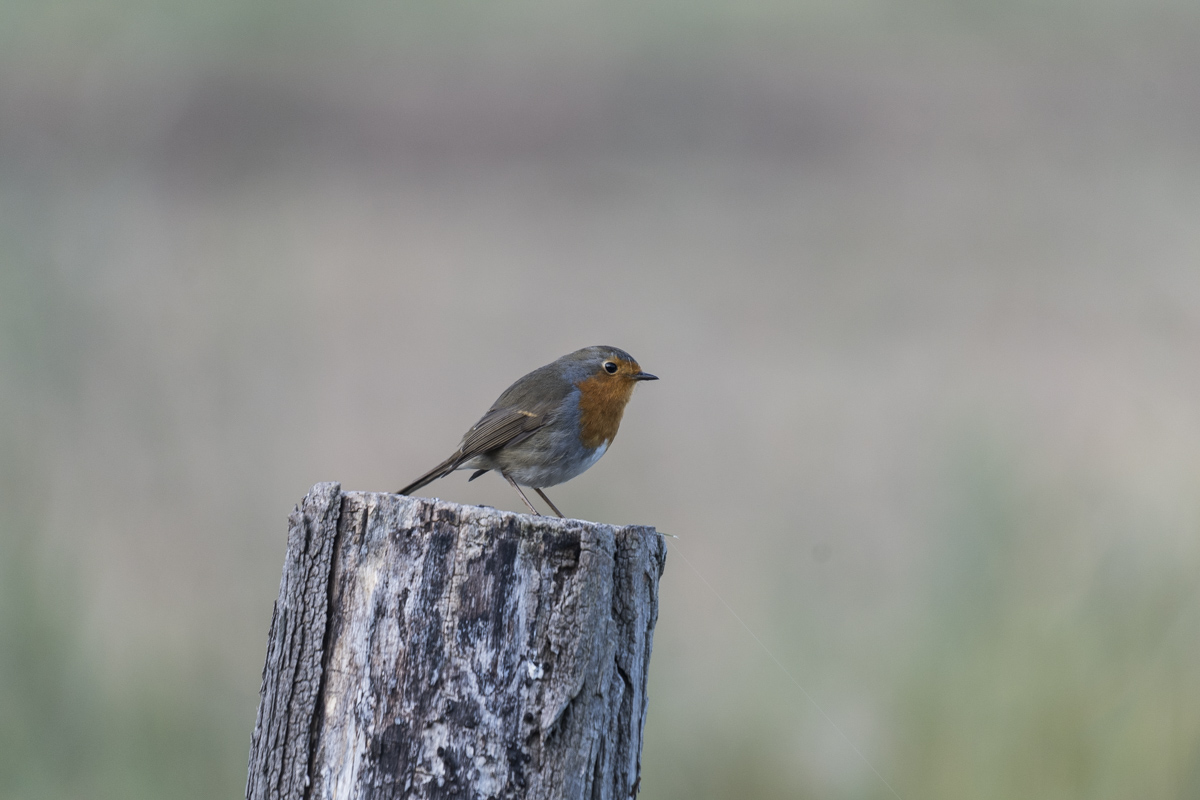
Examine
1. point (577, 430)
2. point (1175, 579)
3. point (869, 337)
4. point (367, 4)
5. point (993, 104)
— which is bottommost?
point (1175, 579)

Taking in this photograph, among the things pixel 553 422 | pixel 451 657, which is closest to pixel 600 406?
pixel 553 422

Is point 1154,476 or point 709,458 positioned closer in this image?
point 1154,476

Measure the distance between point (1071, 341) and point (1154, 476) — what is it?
3734 mm

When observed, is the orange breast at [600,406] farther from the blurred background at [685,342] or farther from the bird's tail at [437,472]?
the blurred background at [685,342]

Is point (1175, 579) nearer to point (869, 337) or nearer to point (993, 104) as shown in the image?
point (869, 337)

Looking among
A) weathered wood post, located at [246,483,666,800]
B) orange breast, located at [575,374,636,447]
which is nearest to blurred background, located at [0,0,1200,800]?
orange breast, located at [575,374,636,447]

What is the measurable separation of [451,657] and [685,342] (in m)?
6.79

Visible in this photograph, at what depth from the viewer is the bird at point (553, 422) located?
3350 millimetres

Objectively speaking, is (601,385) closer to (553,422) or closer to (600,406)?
(600,406)

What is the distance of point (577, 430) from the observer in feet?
11.3

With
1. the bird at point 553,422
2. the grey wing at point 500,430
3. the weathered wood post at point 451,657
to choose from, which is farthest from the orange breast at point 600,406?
the weathered wood post at point 451,657

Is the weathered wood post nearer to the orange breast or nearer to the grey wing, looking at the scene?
the grey wing

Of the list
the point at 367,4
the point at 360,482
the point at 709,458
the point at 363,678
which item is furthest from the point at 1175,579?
the point at 367,4

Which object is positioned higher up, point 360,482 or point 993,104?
point 993,104
